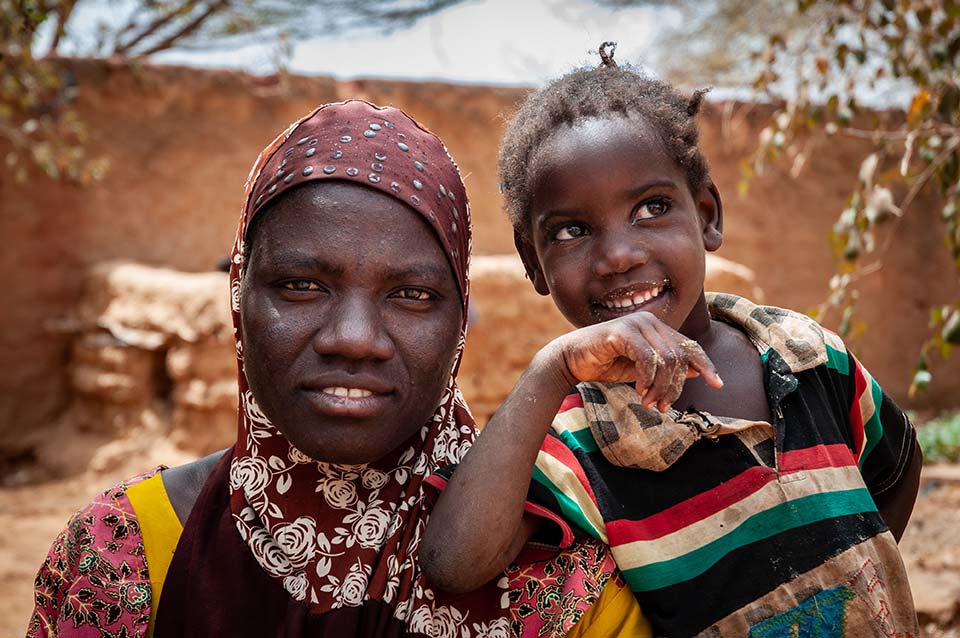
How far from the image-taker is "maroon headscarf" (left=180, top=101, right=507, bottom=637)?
1517 mm

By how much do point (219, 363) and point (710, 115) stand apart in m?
5.25

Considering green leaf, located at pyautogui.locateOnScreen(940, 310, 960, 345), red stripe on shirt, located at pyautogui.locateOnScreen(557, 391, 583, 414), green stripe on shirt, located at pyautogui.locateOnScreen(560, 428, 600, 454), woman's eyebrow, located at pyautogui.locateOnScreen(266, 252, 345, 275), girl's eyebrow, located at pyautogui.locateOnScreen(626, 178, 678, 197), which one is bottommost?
green stripe on shirt, located at pyautogui.locateOnScreen(560, 428, 600, 454)

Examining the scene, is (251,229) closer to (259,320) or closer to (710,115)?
(259,320)

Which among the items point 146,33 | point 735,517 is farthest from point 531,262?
point 146,33

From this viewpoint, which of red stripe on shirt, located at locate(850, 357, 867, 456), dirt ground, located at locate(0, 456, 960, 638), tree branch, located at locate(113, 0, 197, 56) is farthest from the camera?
tree branch, located at locate(113, 0, 197, 56)

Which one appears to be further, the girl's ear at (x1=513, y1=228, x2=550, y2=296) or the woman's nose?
the girl's ear at (x1=513, y1=228, x2=550, y2=296)

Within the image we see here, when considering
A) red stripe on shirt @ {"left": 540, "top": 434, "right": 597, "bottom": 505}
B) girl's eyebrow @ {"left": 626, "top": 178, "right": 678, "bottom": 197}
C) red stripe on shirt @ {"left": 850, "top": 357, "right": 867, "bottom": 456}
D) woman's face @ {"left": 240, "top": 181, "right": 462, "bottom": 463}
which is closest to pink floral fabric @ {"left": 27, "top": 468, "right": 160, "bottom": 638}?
woman's face @ {"left": 240, "top": 181, "right": 462, "bottom": 463}

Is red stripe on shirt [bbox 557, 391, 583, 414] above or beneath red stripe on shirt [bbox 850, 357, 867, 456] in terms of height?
above

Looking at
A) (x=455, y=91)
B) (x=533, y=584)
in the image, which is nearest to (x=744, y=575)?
(x=533, y=584)

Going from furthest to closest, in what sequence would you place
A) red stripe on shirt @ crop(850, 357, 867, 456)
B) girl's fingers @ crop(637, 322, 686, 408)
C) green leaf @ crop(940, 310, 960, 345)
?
green leaf @ crop(940, 310, 960, 345) < red stripe on shirt @ crop(850, 357, 867, 456) < girl's fingers @ crop(637, 322, 686, 408)

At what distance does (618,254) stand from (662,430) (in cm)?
33

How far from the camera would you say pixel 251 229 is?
5.19 ft

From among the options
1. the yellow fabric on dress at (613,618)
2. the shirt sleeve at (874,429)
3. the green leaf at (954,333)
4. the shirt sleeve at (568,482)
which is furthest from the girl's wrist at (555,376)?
the green leaf at (954,333)

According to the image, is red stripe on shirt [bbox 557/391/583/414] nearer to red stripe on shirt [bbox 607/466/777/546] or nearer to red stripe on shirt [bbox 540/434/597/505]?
red stripe on shirt [bbox 540/434/597/505]
